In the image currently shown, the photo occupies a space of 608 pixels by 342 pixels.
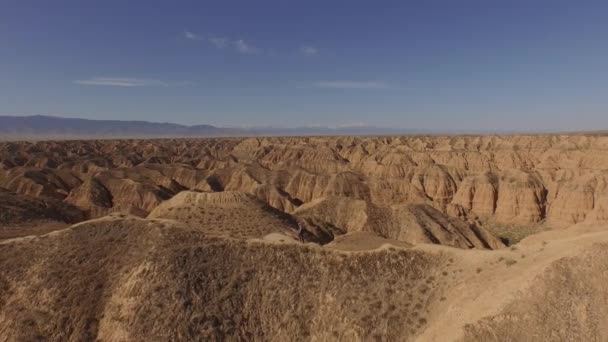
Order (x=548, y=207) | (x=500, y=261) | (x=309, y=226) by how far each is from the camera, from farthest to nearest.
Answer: (x=548, y=207)
(x=309, y=226)
(x=500, y=261)

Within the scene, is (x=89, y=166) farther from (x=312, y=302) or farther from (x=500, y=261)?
(x=500, y=261)

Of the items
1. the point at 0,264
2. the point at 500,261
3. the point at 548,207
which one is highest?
the point at 500,261

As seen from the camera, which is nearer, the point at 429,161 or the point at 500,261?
the point at 500,261

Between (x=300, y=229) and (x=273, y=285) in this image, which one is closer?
(x=273, y=285)

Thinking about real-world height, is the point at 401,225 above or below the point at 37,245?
below

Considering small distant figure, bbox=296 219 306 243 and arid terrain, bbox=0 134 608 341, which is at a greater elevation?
arid terrain, bbox=0 134 608 341

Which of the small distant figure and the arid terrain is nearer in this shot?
the arid terrain

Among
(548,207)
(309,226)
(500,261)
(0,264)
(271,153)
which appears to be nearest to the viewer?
(500,261)

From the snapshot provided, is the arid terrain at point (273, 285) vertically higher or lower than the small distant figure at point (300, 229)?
higher

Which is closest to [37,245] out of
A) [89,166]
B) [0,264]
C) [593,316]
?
[0,264]

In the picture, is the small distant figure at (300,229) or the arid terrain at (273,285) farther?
the small distant figure at (300,229)

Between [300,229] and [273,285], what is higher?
[273,285]
